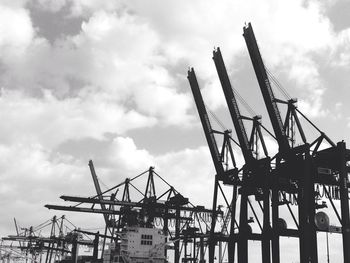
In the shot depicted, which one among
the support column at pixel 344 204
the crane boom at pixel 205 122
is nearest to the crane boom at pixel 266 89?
the support column at pixel 344 204

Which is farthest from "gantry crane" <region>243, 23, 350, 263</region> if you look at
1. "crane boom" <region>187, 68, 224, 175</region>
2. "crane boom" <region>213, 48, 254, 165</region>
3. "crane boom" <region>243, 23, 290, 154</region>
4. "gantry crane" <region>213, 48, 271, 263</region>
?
"crane boom" <region>187, 68, 224, 175</region>

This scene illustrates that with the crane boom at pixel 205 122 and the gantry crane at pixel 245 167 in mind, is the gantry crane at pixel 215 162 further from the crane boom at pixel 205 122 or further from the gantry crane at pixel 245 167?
the gantry crane at pixel 245 167

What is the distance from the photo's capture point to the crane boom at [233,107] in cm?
4962

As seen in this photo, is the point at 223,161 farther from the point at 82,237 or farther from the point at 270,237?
the point at 82,237

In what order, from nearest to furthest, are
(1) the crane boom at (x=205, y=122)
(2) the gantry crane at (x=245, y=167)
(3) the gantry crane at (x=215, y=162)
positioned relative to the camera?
(2) the gantry crane at (x=245, y=167), (3) the gantry crane at (x=215, y=162), (1) the crane boom at (x=205, y=122)

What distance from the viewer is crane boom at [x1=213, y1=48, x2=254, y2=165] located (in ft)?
163

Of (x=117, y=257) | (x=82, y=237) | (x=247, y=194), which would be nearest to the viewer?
(x=247, y=194)

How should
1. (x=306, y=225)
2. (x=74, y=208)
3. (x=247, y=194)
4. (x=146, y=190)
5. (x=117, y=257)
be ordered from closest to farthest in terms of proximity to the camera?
(x=306, y=225) < (x=247, y=194) < (x=117, y=257) < (x=74, y=208) < (x=146, y=190)

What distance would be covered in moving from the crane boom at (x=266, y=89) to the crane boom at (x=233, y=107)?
5.88 metres

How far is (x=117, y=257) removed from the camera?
5397 cm

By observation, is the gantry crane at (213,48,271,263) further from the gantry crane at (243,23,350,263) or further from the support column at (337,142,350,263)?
the support column at (337,142,350,263)

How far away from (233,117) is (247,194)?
893cm

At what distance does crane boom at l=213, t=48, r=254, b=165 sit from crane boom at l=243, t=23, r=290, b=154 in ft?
19.3

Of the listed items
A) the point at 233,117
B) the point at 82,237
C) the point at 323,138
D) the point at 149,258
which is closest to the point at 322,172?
the point at 323,138
